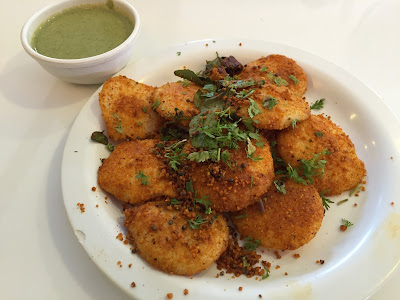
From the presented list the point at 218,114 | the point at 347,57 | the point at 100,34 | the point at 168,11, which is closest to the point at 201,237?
the point at 218,114

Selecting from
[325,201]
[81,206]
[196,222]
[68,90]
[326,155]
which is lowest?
[68,90]

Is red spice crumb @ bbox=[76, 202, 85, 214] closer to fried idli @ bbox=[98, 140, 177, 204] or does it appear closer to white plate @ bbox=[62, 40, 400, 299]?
white plate @ bbox=[62, 40, 400, 299]

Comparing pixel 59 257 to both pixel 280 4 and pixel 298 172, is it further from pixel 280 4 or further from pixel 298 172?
pixel 280 4

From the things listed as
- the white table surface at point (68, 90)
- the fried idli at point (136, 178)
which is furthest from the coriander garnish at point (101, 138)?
the white table surface at point (68, 90)

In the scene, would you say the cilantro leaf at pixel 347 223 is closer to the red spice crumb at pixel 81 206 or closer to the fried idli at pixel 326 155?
the fried idli at pixel 326 155

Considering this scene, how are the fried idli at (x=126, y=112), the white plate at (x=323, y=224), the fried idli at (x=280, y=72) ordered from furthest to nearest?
the fried idli at (x=280, y=72)
the fried idli at (x=126, y=112)
the white plate at (x=323, y=224)

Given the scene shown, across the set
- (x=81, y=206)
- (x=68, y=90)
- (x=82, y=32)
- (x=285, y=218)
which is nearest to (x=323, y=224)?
(x=285, y=218)

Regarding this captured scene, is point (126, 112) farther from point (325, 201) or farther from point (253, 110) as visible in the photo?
point (325, 201)
